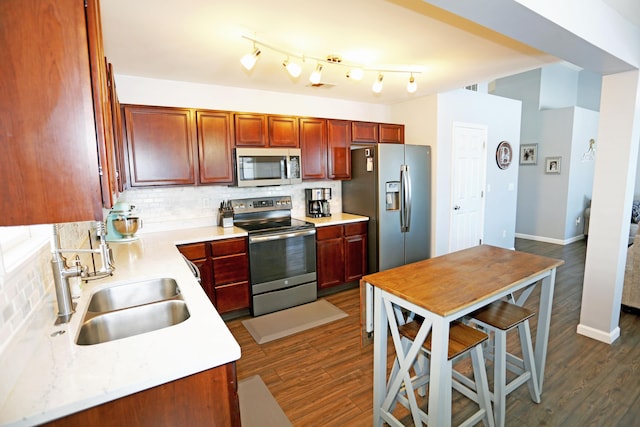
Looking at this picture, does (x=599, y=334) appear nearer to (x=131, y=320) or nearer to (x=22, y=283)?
(x=131, y=320)

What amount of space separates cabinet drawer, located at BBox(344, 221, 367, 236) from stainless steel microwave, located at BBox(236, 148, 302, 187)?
0.85 m

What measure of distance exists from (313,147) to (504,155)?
336cm

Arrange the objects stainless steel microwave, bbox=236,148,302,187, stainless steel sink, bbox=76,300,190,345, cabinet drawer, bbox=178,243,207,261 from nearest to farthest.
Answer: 1. stainless steel sink, bbox=76,300,190,345
2. cabinet drawer, bbox=178,243,207,261
3. stainless steel microwave, bbox=236,148,302,187

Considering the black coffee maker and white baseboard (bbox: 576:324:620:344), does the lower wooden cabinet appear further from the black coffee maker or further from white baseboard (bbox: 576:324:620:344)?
white baseboard (bbox: 576:324:620:344)

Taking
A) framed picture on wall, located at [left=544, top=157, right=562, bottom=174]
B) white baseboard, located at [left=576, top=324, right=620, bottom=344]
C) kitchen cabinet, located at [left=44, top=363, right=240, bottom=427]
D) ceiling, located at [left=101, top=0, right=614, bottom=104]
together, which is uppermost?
ceiling, located at [left=101, top=0, right=614, bottom=104]

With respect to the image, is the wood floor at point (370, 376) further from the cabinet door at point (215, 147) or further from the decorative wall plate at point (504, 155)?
the decorative wall plate at point (504, 155)

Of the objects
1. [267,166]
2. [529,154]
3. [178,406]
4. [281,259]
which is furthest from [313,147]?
[529,154]

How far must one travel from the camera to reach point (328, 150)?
161 inches

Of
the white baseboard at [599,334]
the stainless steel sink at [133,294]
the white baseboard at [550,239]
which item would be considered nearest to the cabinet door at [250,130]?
the stainless steel sink at [133,294]

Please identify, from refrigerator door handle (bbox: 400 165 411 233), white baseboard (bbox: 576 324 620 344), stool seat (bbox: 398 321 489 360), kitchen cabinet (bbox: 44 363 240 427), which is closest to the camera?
kitchen cabinet (bbox: 44 363 240 427)

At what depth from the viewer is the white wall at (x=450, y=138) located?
170 inches

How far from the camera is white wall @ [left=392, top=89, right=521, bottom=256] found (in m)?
4.31

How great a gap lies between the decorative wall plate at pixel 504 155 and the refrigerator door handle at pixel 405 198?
2.08 meters

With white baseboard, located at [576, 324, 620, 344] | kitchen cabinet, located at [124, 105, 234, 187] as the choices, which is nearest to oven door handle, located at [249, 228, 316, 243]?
kitchen cabinet, located at [124, 105, 234, 187]
